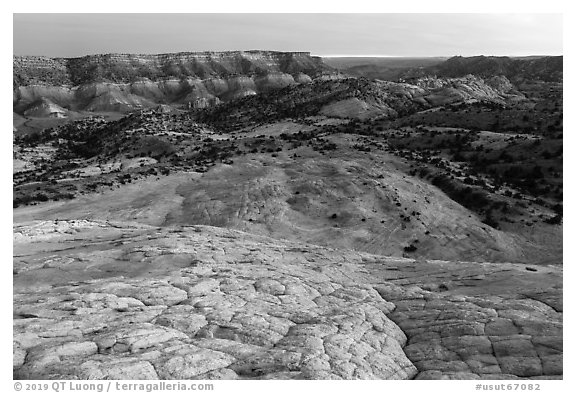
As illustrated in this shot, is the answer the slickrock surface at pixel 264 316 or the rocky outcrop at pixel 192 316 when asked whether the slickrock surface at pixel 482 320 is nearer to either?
the slickrock surface at pixel 264 316

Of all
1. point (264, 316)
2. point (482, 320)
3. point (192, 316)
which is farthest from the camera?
point (482, 320)

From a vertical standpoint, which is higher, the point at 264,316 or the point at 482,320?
the point at 264,316

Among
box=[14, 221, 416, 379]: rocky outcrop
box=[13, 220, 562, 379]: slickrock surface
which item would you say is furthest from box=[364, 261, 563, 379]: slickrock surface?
box=[14, 221, 416, 379]: rocky outcrop

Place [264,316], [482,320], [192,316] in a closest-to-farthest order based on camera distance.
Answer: [192,316] < [264,316] < [482,320]

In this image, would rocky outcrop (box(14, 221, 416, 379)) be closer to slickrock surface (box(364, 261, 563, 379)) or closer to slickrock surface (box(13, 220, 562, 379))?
slickrock surface (box(13, 220, 562, 379))

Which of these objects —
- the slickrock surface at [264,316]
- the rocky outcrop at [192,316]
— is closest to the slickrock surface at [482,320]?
the slickrock surface at [264,316]

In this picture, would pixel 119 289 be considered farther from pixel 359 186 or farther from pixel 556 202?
pixel 556 202

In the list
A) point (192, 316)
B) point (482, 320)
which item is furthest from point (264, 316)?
point (482, 320)

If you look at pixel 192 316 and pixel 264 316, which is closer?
pixel 192 316

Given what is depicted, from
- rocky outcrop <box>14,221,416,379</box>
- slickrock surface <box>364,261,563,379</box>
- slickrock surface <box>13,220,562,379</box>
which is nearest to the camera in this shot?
rocky outcrop <box>14,221,416,379</box>

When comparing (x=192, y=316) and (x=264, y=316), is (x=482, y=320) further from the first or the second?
(x=192, y=316)
